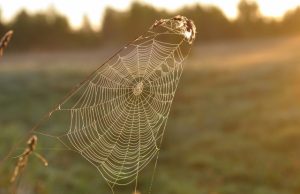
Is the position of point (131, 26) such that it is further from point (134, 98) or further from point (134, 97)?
point (134, 98)

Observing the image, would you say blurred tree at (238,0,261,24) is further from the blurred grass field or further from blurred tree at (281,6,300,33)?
the blurred grass field

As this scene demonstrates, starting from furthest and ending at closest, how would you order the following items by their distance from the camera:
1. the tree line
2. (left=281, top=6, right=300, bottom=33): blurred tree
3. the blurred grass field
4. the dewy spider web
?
(left=281, top=6, right=300, bottom=33): blurred tree → the tree line → the blurred grass field → the dewy spider web

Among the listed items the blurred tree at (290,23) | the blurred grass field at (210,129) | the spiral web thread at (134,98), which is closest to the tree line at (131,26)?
the blurred tree at (290,23)

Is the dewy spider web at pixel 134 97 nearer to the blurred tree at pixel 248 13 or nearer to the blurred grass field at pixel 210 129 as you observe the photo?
the blurred grass field at pixel 210 129

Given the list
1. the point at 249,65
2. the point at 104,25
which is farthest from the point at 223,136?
the point at 104,25

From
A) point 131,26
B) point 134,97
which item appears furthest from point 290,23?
point 134,97

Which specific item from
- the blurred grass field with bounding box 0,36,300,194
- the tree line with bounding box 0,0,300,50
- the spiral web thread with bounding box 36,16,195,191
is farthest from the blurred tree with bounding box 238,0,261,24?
the spiral web thread with bounding box 36,16,195,191

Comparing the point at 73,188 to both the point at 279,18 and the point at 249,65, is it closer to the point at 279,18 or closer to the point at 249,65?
the point at 249,65
